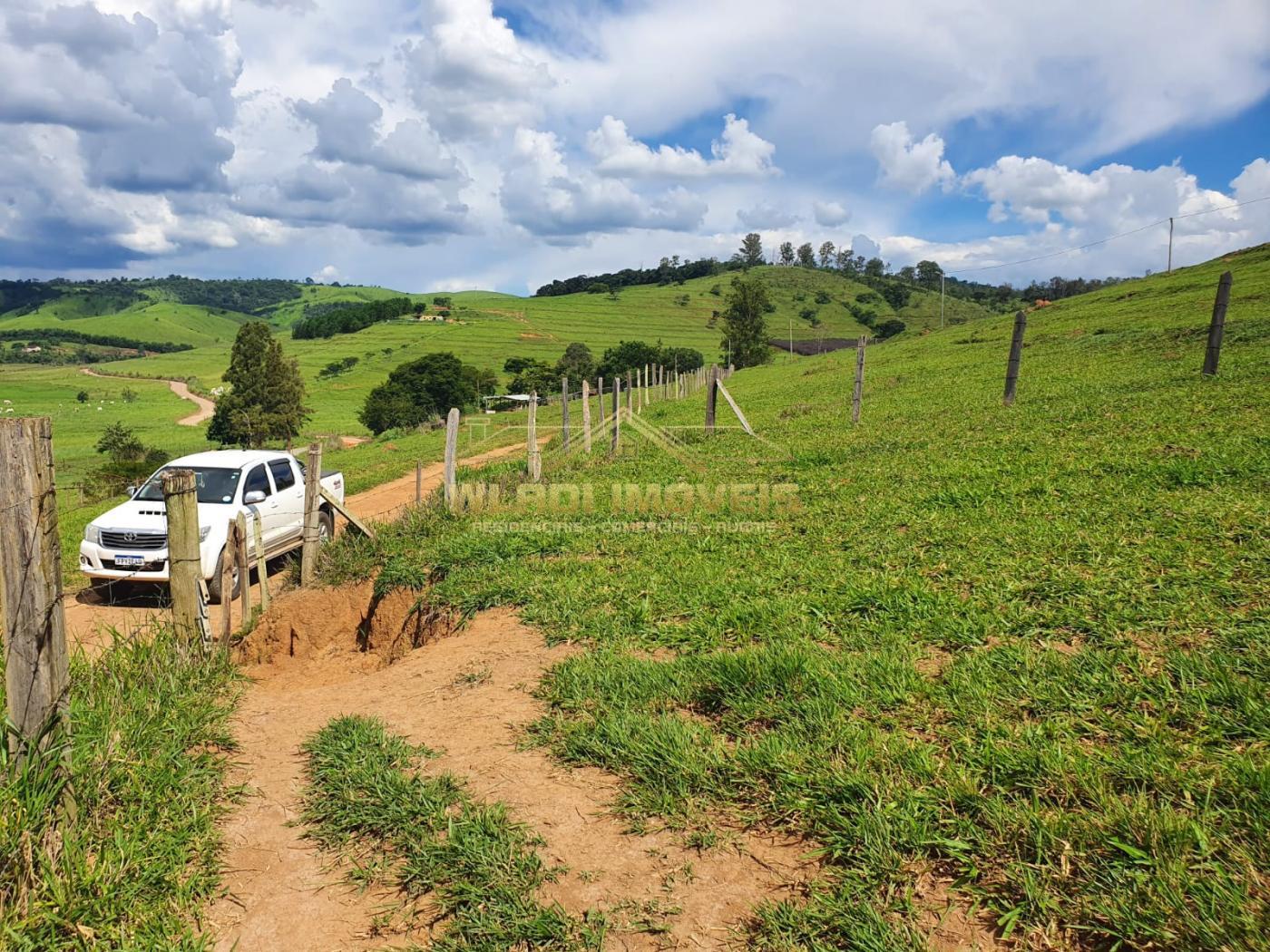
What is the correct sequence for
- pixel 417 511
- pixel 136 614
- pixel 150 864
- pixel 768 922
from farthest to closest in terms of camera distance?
pixel 417 511 < pixel 136 614 < pixel 150 864 < pixel 768 922

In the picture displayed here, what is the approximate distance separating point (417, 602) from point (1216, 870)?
22.0ft

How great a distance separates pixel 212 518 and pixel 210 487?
82 centimetres

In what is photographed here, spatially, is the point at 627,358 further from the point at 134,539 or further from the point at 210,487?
the point at 134,539

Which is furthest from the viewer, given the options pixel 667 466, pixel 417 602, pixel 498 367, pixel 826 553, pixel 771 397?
pixel 498 367

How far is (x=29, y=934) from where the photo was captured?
2.90 meters

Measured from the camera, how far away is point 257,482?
33.4 feet

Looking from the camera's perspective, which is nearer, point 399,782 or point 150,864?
point 150,864

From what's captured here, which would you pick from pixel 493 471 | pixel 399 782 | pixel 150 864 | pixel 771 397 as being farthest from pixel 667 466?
pixel 771 397

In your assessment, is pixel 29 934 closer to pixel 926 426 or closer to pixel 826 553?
pixel 826 553

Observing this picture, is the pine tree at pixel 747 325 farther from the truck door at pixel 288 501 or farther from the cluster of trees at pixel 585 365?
the truck door at pixel 288 501

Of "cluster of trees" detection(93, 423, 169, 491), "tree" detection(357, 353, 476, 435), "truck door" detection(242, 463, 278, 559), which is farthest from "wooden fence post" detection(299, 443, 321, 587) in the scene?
"tree" detection(357, 353, 476, 435)

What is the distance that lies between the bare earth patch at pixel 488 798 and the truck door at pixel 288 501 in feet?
14.7

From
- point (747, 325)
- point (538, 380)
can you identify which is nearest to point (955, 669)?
point (747, 325)

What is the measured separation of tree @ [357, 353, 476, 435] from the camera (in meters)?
60.0
